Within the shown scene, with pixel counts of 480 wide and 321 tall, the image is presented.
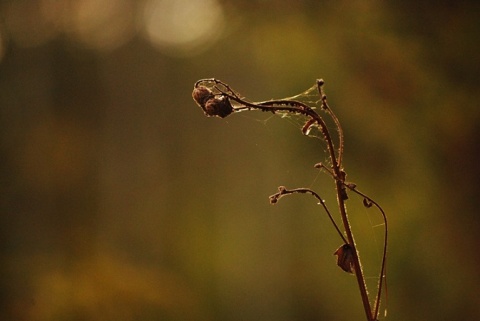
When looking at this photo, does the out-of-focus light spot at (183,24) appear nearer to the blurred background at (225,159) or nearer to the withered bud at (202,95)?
the blurred background at (225,159)

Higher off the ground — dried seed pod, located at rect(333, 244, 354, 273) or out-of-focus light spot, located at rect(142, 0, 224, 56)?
out-of-focus light spot, located at rect(142, 0, 224, 56)

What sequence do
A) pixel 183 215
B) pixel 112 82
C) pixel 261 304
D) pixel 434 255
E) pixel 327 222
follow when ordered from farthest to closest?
pixel 112 82, pixel 183 215, pixel 261 304, pixel 327 222, pixel 434 255

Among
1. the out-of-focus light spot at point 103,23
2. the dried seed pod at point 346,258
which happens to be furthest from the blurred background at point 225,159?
the dried seed pod at point 346,258

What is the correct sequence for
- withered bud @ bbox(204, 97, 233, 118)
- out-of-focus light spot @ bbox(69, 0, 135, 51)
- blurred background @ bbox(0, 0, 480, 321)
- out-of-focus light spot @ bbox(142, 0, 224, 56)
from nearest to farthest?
1. withered bud @ bbox(204, 97, 233, 118)
2. blurred background @ bbox(0, 0, 480, 321)
3. out-of-focus light spot @ bbox(142, 0, 224, 56)
4. out-of-focus light spot @ bbox(69, 0, 135, 51)

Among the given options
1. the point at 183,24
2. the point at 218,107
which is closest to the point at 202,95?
the point at 218,107

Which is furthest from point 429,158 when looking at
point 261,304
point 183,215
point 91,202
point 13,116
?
point 13,116

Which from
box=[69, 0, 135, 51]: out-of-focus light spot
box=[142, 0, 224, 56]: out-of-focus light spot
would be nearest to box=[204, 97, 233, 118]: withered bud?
box=[142, 0, 224, 56]: out-of-focus light spot

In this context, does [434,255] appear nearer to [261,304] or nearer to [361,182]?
[361,182]

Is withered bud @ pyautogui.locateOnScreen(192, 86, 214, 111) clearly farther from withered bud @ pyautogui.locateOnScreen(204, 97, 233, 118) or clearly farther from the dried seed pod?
the dried seed pod
